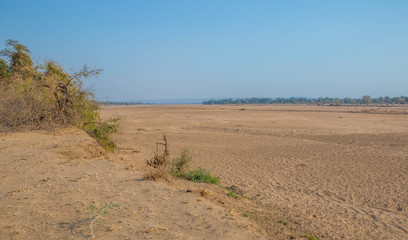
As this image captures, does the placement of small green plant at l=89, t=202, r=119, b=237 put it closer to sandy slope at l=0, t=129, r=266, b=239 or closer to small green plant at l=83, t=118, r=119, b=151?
sandy slope at l=0, t=129, r=266, b=239

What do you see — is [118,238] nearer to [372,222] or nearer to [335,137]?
[372,222]

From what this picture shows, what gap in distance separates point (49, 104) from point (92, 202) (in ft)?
25.1

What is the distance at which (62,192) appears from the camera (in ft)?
21.2

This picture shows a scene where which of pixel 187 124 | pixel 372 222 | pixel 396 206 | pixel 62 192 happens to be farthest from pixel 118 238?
pixel 187 124

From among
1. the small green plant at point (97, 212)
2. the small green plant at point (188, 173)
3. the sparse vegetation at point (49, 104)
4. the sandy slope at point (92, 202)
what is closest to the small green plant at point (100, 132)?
the sparse vegetation at point (49, 104)

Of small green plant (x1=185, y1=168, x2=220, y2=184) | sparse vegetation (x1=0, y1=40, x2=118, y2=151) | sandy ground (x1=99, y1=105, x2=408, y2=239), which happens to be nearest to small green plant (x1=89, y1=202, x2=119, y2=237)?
sandy ground (x1=99, y1=105, x2=408, y2=239)

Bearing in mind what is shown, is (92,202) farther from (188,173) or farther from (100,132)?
(100,132)

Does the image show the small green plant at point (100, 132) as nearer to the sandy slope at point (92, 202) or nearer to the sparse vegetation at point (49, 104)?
the sparse vegetation at point (49, 104)

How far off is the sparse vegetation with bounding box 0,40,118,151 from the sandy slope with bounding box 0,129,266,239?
291 centimetres

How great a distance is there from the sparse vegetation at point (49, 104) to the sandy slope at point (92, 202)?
291cm

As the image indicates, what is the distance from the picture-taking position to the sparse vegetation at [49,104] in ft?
39.4

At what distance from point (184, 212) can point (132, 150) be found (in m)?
9.95

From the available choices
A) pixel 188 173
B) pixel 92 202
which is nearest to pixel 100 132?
pixel 188 173

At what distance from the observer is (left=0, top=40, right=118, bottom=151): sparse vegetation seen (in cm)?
1202
